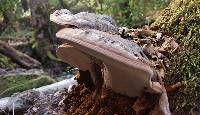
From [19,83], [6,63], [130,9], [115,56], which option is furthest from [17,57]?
[115,56]

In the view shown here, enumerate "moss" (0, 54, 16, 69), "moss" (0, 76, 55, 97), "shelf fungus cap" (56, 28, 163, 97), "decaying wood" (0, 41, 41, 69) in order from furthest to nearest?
1. "moss" (0, 54, 16, 69)
2. "decaying wood" (0, 41, 41, 69)
3. "moss" (0, 76, 55, 97)
4. "shelf fungus cap" (56, 28, 163, 97)

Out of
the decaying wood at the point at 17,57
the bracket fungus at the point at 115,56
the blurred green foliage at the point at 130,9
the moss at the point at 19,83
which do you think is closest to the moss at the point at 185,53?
the bracket fungus at the point at 115,56

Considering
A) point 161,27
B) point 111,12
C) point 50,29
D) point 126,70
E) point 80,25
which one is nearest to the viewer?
point 126,70

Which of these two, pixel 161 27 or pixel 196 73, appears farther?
pixel 161 27

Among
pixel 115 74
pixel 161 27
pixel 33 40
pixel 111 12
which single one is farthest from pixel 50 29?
pixel 115 74

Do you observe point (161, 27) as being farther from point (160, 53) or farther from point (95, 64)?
point (95, 64)

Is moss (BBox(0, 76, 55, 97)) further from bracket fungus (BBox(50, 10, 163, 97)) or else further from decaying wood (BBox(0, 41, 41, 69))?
bracket fungus (BBox(50, 10, 163, 97))

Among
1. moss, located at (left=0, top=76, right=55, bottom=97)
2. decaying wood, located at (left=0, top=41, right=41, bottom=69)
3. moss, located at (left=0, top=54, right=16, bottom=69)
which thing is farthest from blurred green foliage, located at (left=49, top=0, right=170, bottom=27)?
moss, located at (left=0, top=76, right=55, bottom=97)
